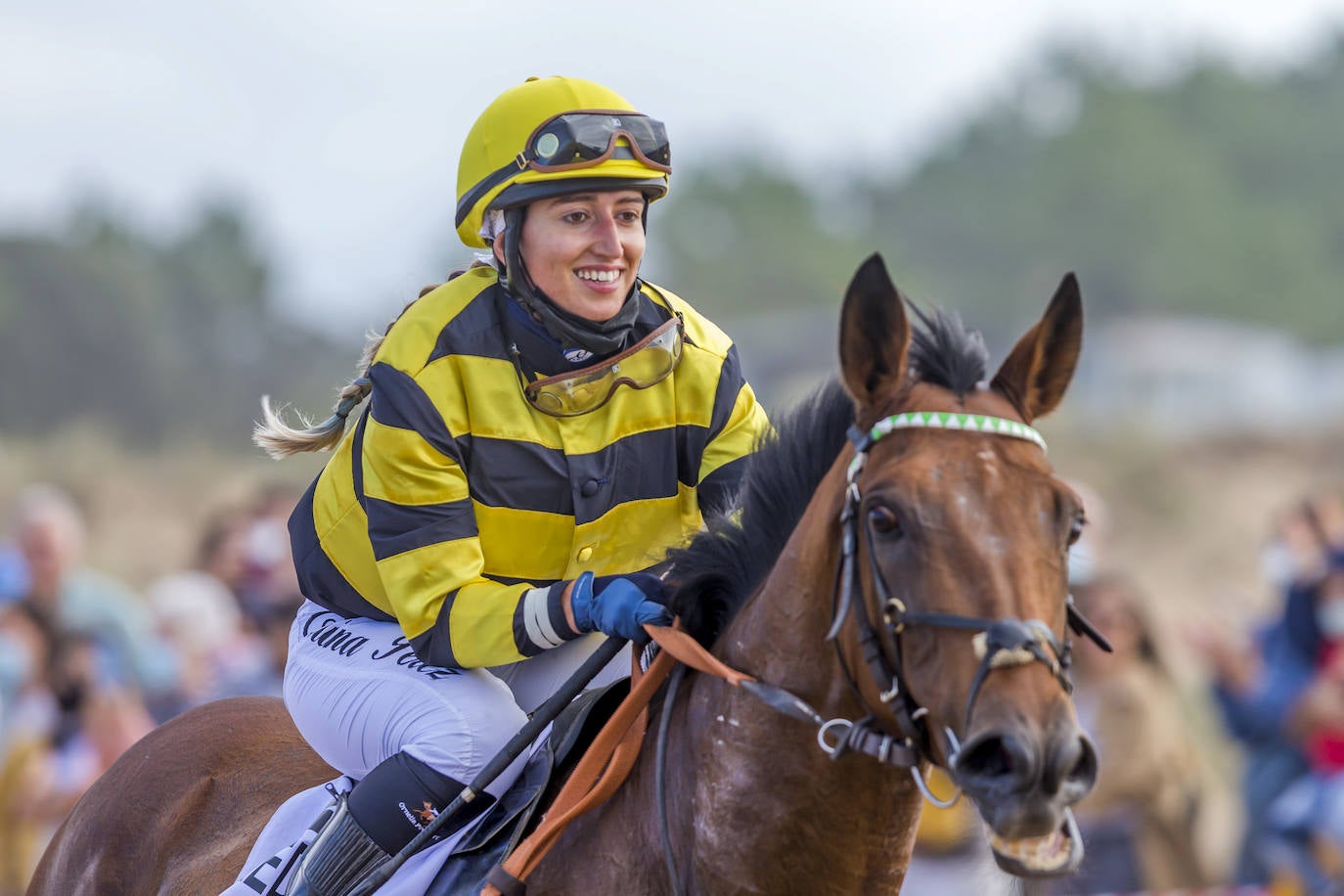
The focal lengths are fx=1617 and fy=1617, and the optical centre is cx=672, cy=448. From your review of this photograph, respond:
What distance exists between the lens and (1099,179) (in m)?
50.9

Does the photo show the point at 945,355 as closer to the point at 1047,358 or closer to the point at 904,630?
the point at 1047,358

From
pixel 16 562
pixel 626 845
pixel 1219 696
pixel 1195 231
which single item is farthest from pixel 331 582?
pixel 1195 231

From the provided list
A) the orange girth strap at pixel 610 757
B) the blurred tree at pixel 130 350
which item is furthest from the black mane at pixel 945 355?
the blurred tree at pixel 130 350

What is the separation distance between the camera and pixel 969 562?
251 centimetres

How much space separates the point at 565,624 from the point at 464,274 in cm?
91

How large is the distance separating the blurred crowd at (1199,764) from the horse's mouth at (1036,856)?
4428 millimetres

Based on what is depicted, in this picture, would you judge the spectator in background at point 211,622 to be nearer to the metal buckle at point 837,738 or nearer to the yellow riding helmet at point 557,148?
the yellow riding helmet at point 557,148

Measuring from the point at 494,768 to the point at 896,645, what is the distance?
3.12 feet

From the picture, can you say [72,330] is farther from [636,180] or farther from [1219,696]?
[636,180]

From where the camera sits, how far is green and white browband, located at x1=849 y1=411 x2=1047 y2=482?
2.69 metres

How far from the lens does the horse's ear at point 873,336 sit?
2758 mm

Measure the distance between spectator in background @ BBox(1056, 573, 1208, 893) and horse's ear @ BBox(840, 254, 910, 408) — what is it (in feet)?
15.3

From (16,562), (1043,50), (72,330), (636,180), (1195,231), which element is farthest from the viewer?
(1043,50)

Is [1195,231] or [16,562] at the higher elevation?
[16,562]
